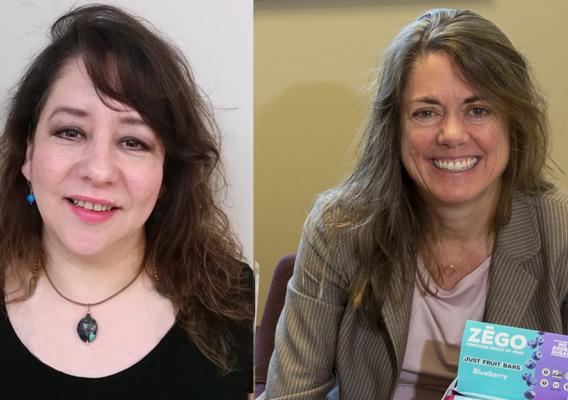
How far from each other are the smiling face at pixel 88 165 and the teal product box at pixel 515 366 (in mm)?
616

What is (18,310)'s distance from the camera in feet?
4.22

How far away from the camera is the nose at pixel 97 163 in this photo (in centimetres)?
115

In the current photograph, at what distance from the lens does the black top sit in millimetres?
1232

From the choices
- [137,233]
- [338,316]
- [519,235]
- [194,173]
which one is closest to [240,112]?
[194,173]

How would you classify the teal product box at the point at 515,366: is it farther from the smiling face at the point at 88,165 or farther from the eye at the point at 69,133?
the eye at the point at 69,133

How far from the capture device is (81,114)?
117 cm

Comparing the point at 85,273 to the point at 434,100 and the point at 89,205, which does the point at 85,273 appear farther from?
the point at 434,100

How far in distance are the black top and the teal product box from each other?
0.46m

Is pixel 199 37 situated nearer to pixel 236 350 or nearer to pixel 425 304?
pixel 236 350

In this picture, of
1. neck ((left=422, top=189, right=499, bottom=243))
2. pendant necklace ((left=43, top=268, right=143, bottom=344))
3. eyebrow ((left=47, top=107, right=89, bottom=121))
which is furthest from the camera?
neck ((left=422, top=189, right=499, bottom=243))

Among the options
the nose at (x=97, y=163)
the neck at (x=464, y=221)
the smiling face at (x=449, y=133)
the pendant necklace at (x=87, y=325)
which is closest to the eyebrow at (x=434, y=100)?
the smiling face at (x=449, y=133)

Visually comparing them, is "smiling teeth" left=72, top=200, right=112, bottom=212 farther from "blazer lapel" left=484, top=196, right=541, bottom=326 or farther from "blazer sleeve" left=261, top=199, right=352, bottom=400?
"blazer lapel" left=484, top=196, right=541, bottom=326

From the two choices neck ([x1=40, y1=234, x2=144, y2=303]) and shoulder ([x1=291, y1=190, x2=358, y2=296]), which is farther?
shoulder ([x1=291, y1=190, x2=358, y2=296])

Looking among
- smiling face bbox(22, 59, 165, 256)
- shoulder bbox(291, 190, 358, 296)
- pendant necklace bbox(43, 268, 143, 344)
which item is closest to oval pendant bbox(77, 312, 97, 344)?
pendant necklace bbox(43, 268, 143, 344)
